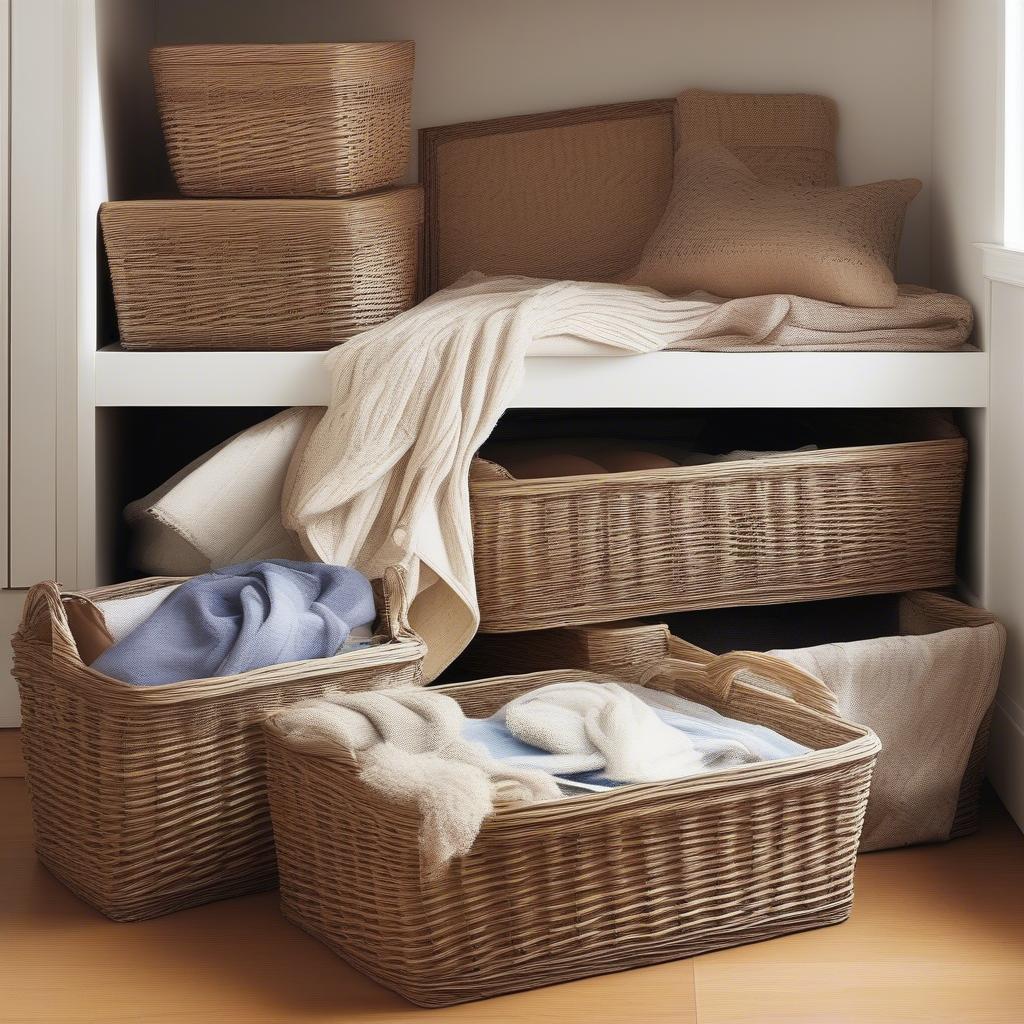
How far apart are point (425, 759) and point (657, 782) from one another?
0.22 metres

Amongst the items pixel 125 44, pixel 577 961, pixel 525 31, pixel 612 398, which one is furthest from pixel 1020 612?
pixel 125 44

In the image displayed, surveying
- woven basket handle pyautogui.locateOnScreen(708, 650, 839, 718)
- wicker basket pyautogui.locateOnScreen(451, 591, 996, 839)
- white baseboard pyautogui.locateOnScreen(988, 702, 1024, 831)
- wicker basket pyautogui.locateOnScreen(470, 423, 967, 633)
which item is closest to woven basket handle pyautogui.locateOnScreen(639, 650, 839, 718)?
woven basket handle pyautogui.locateOnScreen(708, 650, 839, 718)

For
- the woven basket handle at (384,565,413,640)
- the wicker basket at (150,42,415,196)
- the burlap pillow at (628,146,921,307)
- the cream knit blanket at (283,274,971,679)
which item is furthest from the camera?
the burlap pillow at (628,146,921,307)

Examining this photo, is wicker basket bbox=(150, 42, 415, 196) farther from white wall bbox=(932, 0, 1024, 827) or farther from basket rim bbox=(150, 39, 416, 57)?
white wall bbox=(932, 0, 1024, 827)

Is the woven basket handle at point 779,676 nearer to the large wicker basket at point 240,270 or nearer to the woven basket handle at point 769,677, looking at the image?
the woven basket handle at point 769,677

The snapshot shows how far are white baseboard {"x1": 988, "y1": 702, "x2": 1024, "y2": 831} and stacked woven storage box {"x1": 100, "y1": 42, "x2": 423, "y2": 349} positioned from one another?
101cm

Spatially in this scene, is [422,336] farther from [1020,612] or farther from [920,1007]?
[920,1007]

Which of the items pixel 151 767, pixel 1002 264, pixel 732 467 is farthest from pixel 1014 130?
pixel 151 767

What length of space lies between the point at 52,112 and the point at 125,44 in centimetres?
33

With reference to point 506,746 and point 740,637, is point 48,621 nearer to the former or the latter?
point 506,746

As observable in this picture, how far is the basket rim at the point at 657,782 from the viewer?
127 cm

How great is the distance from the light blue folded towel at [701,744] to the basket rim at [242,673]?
0.13 m

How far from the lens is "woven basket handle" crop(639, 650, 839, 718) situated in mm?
1588

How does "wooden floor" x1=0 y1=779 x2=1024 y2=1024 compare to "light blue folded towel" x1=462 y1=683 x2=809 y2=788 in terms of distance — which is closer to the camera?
"wooden floor" x1=0 y1=779 x2=1024 y2=1024
